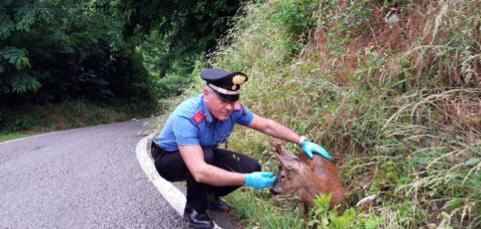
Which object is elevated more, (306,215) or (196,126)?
(196,126)

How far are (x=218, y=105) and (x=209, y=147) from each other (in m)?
0.52

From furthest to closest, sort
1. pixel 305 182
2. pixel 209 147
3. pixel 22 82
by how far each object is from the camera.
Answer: pixel 22 82 → pixel 209 147 → pixel 305 182

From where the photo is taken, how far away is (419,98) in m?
3.91

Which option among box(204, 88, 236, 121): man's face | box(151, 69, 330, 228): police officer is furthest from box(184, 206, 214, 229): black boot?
box(204, 88, 236, 121): man's face

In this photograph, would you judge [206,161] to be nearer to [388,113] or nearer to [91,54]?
[388,113]

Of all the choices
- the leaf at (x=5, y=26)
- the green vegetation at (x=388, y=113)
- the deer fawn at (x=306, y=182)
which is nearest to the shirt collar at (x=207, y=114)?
the deer fawn at (x=306, y=182)

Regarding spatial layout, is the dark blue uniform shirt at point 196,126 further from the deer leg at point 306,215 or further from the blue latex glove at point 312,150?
the deer leg at point 306,215

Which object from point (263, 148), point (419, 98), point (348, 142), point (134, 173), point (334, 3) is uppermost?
point (334, 3)

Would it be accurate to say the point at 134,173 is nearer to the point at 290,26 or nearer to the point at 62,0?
the point at 290,26

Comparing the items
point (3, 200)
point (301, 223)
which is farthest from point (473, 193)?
point (3, 200)

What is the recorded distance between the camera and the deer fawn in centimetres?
333

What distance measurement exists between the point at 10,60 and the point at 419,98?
15.2 m

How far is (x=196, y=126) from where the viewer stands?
12.0 feet

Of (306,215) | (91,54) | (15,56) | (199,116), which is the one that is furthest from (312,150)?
(91,54)
